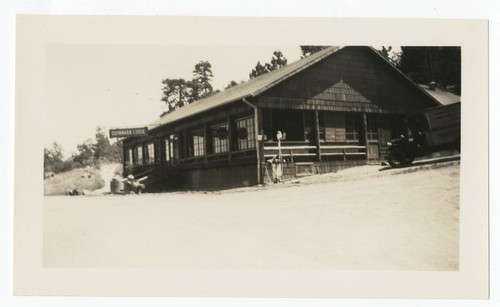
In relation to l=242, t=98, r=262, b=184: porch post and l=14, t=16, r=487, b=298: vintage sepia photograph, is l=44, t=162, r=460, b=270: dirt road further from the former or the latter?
l=242, t=98, r=262, b=184: porch post

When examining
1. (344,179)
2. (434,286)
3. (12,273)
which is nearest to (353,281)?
(434,286)

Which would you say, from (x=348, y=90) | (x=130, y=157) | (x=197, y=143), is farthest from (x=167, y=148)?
(x=348, y=90)

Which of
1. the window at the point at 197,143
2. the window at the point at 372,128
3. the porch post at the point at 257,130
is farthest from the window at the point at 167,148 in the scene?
the window at the point at 372,128

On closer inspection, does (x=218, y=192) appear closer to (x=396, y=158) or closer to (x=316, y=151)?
(x=316, y=151)

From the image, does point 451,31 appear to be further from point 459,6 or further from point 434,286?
point 434,286

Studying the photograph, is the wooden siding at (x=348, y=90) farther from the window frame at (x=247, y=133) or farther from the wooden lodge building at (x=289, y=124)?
the window frame at (x=247, y=133)
